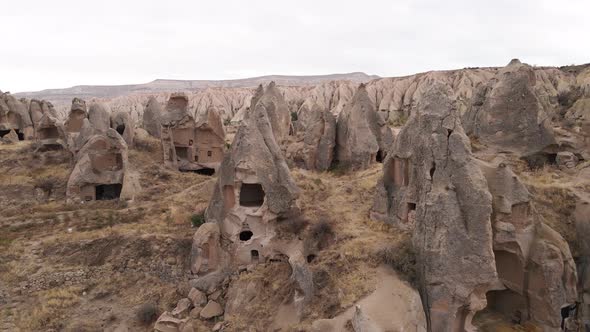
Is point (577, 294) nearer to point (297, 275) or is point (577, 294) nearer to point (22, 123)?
point (297, 275)

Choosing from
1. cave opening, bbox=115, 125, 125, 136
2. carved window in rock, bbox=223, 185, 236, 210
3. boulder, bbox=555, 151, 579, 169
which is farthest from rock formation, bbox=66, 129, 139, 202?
boulder, bbox=555, 151, 579, 169

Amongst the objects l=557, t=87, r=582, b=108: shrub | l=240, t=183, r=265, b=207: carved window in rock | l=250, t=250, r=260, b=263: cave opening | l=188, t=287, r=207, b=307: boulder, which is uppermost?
l=557, t=87, r=582, b=108: shrub

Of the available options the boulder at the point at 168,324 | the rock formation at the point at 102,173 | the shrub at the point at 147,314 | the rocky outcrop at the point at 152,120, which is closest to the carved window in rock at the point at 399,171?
the boulder at the point at 168,324

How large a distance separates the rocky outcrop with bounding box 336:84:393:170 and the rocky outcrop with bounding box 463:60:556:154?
481cm

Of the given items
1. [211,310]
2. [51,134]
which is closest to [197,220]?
[211,310]

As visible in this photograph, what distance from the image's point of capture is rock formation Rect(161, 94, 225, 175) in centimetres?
2220

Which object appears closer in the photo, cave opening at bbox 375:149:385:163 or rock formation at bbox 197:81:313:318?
rock formation at bbox 197:81:313:318

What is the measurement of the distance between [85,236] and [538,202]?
15.2 meters

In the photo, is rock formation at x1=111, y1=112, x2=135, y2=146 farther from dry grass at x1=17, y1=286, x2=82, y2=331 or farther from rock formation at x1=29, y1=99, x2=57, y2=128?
dry grass at x1=17, y1=286, x2=82, y2=331

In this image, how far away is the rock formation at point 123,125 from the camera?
23.7 m

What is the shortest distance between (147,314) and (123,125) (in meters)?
14.7

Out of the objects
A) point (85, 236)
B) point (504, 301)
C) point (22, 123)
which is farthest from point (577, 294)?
point (22, 123)

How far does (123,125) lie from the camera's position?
24109 mm

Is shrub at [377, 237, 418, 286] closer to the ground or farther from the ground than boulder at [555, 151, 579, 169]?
closer to the ground
